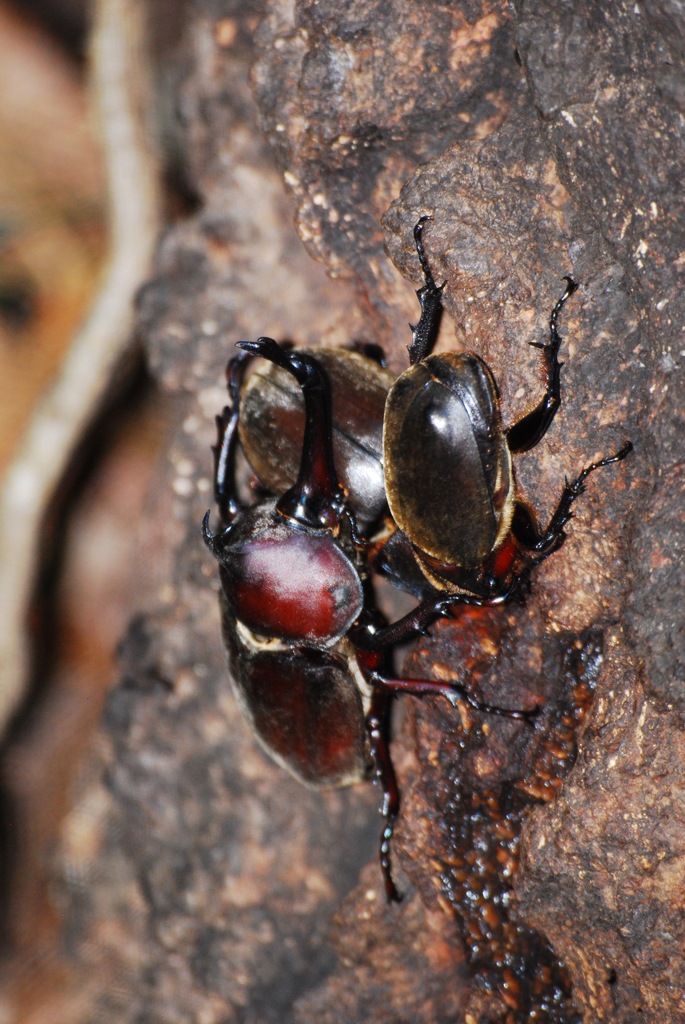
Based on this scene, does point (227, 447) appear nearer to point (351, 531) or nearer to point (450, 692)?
point (351, 531)

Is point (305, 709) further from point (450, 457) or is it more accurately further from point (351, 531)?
point (450, 457)

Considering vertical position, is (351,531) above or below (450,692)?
above

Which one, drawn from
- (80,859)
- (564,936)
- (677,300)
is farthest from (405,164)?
(80,859)

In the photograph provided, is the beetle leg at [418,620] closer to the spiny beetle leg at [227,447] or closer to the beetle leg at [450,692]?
the beetle leg at [450,692]

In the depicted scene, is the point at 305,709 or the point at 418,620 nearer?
the point at 418,620

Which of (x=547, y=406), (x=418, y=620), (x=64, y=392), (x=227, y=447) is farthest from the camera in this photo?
(x=64, y=392)

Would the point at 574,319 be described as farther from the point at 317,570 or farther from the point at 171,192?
the point at 171,192

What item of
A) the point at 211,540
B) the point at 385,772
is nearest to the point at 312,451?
the point at 211,540

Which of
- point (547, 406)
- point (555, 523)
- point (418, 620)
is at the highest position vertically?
point (547, 406)

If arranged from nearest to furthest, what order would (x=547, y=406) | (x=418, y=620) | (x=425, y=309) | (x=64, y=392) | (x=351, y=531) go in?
1. (x=547, y=406)
2. (x=425, y=309)
3. (x=418, y=620)
4. (x=351, y=531)
5. (x=64, y=392)
